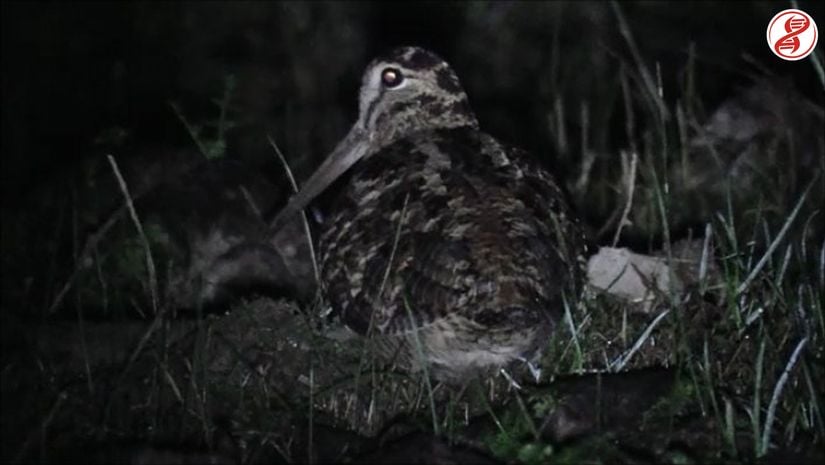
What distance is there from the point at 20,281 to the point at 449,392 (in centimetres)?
250

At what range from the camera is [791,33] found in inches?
315

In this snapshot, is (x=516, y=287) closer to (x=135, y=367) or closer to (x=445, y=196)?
(x=445, y=196)

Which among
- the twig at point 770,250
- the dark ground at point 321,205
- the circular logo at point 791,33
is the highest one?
the circular logo at point 791,33

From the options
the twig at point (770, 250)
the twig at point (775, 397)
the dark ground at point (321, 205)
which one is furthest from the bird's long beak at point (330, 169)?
the twig at point (775, 397)

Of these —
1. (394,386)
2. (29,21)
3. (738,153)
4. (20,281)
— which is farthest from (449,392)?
(29,21)

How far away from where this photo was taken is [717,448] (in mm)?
5590

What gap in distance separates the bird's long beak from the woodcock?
0.91ft

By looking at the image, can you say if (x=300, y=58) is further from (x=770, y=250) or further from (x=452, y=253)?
(x=770, y=250)

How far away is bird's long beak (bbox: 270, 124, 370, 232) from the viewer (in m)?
8.05

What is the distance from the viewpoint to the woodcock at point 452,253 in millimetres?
6215

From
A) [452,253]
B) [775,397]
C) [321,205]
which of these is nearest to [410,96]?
[321,205]

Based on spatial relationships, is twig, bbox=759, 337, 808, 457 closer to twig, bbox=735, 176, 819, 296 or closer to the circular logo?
twig, bbox=735, 176, 819, 296

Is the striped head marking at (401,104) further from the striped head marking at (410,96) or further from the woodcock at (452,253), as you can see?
the woodcock at (452,253)

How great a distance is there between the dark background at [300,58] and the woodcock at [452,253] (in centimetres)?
375
